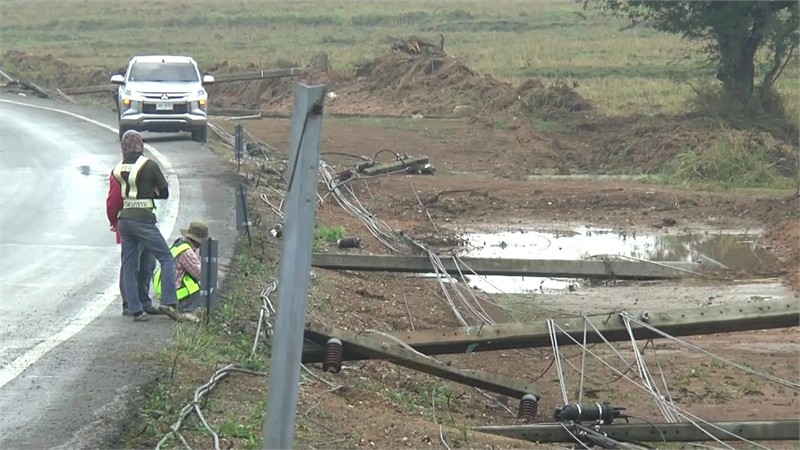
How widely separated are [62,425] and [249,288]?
5.26 m

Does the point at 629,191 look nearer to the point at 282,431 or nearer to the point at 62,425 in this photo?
the point at 62,425

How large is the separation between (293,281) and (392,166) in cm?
2160

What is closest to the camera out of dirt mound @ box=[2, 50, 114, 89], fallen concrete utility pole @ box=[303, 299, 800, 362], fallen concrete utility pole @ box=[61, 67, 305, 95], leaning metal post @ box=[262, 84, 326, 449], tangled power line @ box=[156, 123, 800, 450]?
leaning metal post @ box=[262, 84, 326, 449]

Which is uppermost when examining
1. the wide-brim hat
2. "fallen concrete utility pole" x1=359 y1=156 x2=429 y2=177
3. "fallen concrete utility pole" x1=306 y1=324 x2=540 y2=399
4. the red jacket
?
the red jacket

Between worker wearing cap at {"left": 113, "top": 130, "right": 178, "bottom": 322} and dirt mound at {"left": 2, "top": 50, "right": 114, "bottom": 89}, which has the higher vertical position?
Result: worker wearing cap at {"left": 113, "top": 130, "right": 178, "bottom": 322}

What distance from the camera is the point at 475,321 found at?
15.1 metres

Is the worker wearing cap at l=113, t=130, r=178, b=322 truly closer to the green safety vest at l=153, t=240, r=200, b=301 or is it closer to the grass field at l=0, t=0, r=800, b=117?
the green safety vest at l=153, t=240, r=200, b=301

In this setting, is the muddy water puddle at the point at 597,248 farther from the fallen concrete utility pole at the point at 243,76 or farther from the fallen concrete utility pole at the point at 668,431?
the fallen concrete utility pole at the point at 243,76

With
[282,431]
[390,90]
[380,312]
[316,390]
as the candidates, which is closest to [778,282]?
[380,312]

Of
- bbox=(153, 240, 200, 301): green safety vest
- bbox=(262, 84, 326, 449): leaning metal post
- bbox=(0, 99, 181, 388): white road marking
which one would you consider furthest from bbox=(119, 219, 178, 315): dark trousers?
bbox=(262, 84, 326, 449): leaning metal post

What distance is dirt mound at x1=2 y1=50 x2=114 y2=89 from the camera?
45531 millimetres

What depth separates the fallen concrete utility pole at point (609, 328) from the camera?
10500 mm

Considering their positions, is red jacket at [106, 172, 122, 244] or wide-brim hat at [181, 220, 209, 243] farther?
wide-brim hat at [181, 220, 209, 243]

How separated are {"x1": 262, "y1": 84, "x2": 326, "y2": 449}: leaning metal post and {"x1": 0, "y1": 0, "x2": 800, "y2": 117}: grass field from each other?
3099 centimetres
